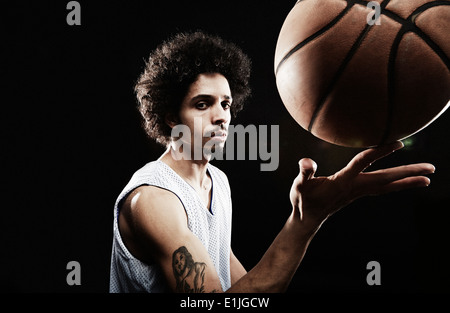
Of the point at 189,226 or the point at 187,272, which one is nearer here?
the point at 187,272

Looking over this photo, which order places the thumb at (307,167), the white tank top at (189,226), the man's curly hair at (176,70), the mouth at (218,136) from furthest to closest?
1. the man's curly hair at (176,70)
2. the mouth at (218,136)
3. the white tank top at (189,226)
4. the thumb at (307,167)

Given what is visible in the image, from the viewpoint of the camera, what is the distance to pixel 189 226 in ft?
4.27

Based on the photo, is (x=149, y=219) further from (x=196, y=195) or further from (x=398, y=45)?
(x=398, y=45)

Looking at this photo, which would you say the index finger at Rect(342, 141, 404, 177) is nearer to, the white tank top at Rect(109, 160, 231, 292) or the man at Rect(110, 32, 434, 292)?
the man at Rect(110, 32, 434, 292)

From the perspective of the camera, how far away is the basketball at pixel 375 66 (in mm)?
1005

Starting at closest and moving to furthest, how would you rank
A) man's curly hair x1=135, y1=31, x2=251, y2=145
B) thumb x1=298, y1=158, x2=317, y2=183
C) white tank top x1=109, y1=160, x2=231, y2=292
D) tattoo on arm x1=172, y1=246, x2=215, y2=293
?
thumb x1=298, y1=158, x2=317, y2=183, tattoo on arm x1=172, y1=246, x2=215, y2=293, white tank top x1=109, y1=160, x2=231, y2=292, man's curly hair x1=135, y1=31, x2=251, y2=145

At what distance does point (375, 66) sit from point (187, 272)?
2.49 feet

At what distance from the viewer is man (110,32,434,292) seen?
108 centimetres

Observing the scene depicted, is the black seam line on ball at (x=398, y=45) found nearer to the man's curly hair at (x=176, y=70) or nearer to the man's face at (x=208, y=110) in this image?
the man's face at (x=208, y=110)

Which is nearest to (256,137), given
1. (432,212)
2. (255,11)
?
(255,11)

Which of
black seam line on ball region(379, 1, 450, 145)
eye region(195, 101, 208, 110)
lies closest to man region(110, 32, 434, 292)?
eye region(195, 101, 208, 110)

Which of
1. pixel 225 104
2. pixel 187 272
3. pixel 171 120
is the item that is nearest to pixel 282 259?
Answer: pixel 187 272

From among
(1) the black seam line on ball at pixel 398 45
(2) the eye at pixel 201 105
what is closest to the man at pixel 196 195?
(2) the eye at pixel 201 105

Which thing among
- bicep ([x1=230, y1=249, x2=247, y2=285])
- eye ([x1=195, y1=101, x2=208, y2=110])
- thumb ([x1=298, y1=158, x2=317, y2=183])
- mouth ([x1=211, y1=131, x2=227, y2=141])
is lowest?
bicep ([x1=230, y1=249, x2=247, y2=285])
